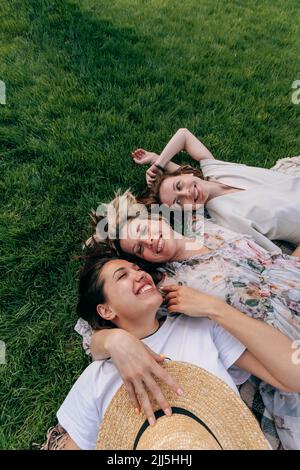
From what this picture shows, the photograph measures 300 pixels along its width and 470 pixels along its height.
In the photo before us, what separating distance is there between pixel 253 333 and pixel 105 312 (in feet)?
2.82

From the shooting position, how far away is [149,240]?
254 centimetres

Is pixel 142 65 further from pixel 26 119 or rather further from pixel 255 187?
pixel 255 187

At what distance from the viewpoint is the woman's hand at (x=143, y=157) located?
140 inches

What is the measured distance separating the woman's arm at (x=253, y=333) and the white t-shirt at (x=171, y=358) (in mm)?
130

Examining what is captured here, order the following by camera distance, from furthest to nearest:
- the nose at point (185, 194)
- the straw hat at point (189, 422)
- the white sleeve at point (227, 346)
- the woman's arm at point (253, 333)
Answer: the nose at point (185, 194)
the white sleeve at point (227, 346)
the woman's arm at point (253, 333)
the straw hat at point (189, 422)

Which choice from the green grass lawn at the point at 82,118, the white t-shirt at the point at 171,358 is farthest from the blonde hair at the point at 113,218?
the white t-shirt at the point at 171,358

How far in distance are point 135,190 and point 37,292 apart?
1307 millimetres

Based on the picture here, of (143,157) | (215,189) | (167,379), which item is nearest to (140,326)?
(167,379)

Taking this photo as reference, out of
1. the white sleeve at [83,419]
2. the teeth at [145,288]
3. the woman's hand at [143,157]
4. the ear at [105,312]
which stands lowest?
the white sleeve at [83,419]

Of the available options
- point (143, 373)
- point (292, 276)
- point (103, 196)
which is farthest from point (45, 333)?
point (292, 276)

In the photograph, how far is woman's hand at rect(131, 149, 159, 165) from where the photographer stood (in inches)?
140

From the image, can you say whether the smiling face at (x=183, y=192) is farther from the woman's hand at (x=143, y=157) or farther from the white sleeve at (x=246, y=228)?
the woman's hand at (x=143, y=157)

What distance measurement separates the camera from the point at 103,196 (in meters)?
3.41

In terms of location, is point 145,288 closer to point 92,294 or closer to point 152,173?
point 92,294
